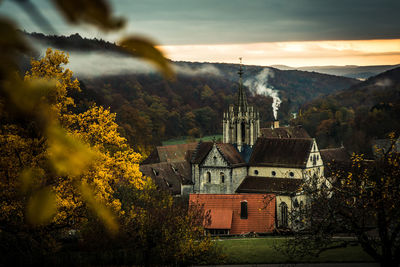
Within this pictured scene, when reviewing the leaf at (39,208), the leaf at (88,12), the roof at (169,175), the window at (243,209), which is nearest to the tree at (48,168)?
the leaf at (39,208)

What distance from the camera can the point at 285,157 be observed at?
52.5m

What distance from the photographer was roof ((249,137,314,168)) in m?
51.6

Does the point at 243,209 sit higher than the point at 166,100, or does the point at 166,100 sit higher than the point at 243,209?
the point at 166,100

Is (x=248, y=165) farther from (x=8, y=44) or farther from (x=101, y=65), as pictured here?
(x=101, y=65)

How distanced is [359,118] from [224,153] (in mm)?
58104

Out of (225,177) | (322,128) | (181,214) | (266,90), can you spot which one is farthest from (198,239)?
(266,90)

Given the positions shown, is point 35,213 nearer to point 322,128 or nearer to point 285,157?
point 285,157

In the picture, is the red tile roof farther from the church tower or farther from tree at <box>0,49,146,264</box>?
tree at <box>0,49,146,264</box>

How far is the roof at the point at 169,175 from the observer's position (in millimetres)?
58409

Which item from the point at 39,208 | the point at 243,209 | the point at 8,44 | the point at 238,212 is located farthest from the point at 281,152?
the point at 8,44

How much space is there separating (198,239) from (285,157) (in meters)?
31.0

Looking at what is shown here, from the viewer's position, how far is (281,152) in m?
53.2

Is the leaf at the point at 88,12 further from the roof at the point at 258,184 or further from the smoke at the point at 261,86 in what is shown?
the smoke at the point at 261,86

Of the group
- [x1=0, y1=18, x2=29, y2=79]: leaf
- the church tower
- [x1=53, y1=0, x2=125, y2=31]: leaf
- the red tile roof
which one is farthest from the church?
[x1=53, y1=0, x2=125, y2=31]: leaf
